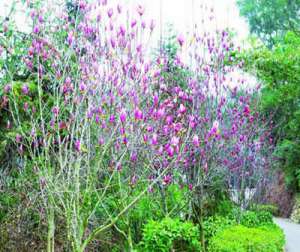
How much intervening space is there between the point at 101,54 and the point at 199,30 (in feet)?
7.85

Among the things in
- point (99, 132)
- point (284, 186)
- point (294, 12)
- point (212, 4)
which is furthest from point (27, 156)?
point (294, 12)

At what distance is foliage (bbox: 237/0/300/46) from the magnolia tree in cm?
1704

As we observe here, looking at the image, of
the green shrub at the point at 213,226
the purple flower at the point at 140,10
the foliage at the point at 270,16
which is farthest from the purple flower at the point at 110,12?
the foliage at the point at 270,16

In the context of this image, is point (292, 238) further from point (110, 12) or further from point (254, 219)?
point (110, 12)

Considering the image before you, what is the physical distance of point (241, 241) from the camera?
6871 mm

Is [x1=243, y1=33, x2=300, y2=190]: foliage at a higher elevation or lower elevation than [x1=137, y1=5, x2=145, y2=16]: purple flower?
lower

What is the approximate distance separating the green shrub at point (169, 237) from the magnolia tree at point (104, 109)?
618 mm

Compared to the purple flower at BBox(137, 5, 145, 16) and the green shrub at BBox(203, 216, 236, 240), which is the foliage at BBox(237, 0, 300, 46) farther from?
the purple flower at BBox(137, 5, 145, 16)

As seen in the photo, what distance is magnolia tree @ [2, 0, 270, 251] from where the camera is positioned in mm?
4441

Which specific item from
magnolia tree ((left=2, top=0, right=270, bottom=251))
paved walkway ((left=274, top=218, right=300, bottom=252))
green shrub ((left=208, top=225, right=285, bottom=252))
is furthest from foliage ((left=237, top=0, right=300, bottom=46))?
magnolia tree ((left=2, top=0, right=270, bottom=251))

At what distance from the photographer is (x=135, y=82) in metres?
4.45

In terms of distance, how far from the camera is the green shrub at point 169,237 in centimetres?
616

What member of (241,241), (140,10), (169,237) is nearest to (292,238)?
(241,241)

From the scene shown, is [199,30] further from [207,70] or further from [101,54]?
[101,54]
